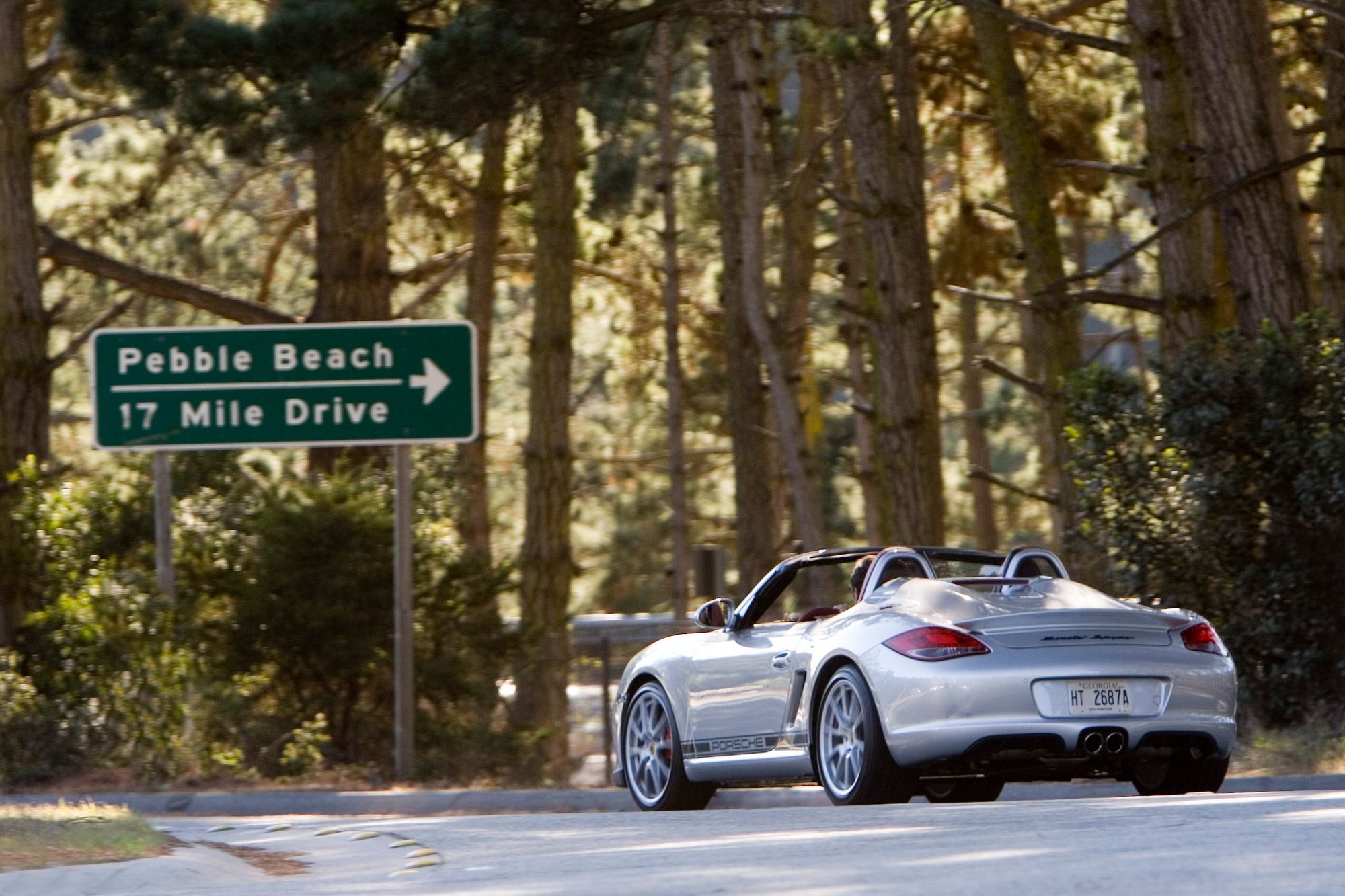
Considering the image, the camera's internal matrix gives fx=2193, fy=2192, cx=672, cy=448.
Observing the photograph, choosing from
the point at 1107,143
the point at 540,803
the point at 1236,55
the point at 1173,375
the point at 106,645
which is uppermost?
the point at 1107,143

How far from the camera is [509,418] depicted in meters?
50.2

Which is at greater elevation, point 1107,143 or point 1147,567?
point 1107,143

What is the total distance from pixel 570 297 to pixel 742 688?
547 inches

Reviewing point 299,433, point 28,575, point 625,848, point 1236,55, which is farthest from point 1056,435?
point 625,848

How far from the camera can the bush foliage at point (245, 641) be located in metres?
16.8

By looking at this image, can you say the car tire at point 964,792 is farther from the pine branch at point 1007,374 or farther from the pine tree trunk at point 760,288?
the pine tree trunk at point 760,288

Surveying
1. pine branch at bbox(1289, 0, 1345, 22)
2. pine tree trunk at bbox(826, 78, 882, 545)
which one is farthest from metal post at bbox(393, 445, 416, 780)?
pine tree trunk at bbox(826, 78, 882, 545)

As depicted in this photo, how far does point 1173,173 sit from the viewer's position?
18297mm

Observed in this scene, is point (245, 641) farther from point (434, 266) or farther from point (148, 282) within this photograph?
point (434, 266)

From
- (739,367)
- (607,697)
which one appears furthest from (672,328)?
(607,697)

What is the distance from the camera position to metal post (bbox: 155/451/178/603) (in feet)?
55.4

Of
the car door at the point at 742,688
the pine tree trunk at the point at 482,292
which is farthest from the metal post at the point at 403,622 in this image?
the pine tree trunk at the point at 482,292

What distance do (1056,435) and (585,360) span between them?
32407 mm

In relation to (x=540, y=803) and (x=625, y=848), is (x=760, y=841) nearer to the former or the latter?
(x=625, y=848)
